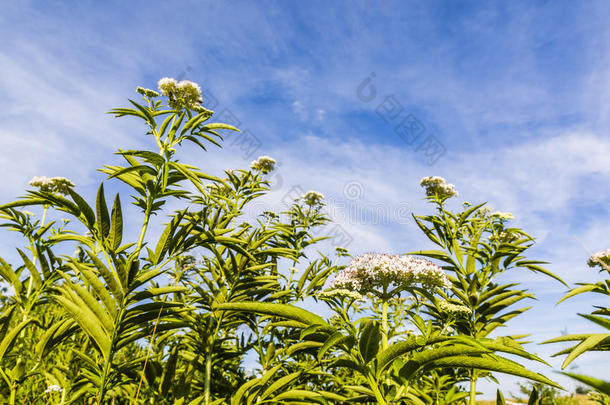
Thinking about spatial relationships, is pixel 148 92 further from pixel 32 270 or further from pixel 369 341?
pixel 369 341

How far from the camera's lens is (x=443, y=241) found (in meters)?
3.77

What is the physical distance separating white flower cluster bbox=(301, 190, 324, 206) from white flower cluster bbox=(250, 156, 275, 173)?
77 cm

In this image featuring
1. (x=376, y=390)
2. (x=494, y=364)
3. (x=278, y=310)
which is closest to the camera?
(x=494, y=364)

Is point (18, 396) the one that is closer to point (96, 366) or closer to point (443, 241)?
point (96, 366)

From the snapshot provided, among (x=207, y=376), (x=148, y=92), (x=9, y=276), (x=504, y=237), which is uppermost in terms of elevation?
(x=148, y=92)

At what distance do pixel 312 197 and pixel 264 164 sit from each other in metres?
1.01

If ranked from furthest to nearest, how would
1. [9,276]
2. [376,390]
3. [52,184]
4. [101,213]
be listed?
[52,184]
[9,276]
[101,213]
[376,390]

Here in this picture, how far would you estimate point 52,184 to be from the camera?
16.1 feet

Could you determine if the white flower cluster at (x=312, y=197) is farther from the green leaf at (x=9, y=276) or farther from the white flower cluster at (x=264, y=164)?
the green leaf at (x=9, y=276)

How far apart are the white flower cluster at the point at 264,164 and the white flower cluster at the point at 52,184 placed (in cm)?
265

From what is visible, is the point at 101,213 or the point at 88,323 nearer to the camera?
the point at 88,323

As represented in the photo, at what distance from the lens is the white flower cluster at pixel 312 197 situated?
6105 millimetres

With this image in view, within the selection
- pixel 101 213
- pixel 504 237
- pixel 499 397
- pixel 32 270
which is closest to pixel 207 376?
pixel 101 213

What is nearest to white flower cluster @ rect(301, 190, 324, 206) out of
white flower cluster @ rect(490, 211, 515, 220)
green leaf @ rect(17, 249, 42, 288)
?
white flower cluster @ rect(490, 211, 515, 220)
